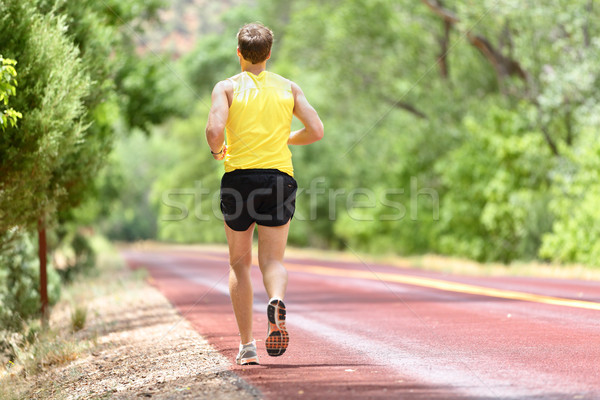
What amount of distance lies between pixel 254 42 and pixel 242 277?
1.59 m

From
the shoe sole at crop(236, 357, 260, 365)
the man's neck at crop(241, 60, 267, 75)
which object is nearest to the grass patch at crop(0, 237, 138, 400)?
the shoe sole at crop(236, 357, 260, 365)

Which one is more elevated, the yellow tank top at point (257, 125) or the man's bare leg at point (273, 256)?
the yellow tank top at point (257, 125)

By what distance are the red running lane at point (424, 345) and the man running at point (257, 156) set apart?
2.14ft

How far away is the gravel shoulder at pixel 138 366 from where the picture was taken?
5.09 metres

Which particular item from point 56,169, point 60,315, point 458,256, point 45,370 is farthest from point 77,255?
point 45,370

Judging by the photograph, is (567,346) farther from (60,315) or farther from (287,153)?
(60,315)

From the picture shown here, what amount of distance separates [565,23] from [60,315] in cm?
1476

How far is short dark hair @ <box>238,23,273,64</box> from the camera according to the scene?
17.9 ft

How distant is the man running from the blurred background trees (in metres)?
2.18

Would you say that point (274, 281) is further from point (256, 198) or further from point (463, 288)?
point (463, 288)

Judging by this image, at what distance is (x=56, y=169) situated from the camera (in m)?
9.95

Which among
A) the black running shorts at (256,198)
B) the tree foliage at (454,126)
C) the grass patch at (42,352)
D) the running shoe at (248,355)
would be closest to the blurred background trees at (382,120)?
the tree foliage at (454,126)

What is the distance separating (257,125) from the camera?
17.8 ft

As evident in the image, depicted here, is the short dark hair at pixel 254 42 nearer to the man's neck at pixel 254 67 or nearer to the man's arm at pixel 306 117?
the man's neck at pixel 254 67
